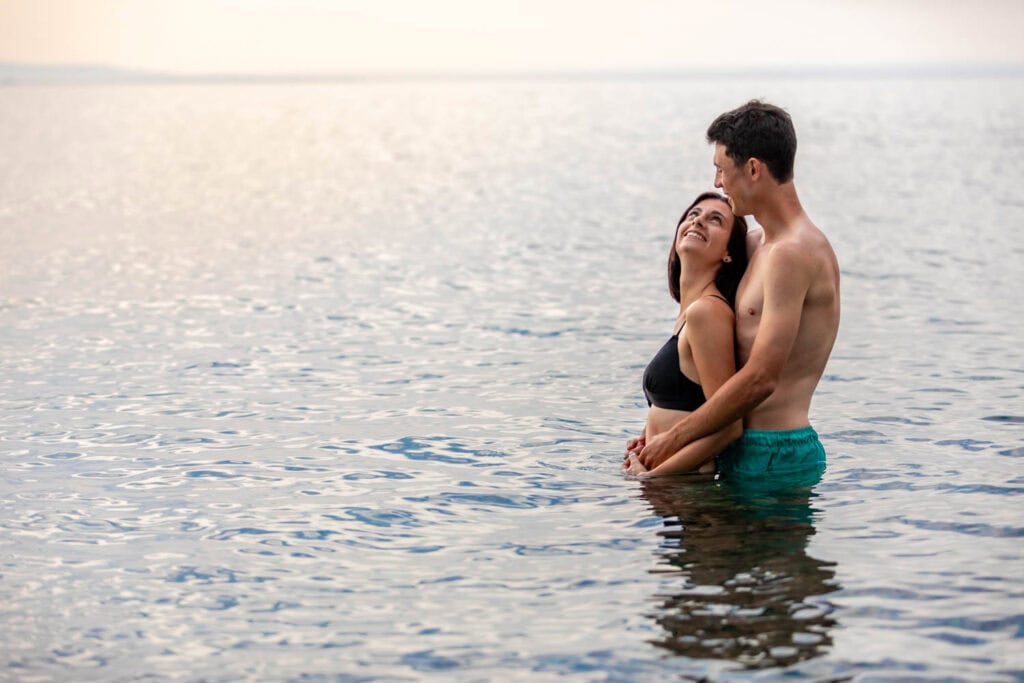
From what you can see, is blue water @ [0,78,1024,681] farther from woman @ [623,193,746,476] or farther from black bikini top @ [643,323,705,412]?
black bikini top @ [643,323,705,412]

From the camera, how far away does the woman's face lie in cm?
834

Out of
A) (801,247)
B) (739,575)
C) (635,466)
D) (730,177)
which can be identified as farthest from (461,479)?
(801,247)

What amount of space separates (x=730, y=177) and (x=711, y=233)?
521 millimetres

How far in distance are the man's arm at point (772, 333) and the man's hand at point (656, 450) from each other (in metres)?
0.65

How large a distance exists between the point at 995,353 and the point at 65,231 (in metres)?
20.2

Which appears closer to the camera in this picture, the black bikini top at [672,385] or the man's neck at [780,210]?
the man's neck at [780,210]

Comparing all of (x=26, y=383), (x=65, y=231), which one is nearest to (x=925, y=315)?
(x=26, y=383)

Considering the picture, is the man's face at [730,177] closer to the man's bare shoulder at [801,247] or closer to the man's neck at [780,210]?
the man's neck at [780,210]

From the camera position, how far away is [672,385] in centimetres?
854

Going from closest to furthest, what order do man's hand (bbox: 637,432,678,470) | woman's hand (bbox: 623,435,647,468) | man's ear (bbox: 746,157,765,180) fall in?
man's ear (bbox: 746,157,765,180)
man's hand (bbox: 637,432,678,470)
woman's hand (bbox: 623,435,647,468)

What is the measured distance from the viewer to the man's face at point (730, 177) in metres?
7.88

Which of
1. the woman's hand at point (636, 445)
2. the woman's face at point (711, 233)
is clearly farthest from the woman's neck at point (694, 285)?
the woman's hand at point (636, 445)

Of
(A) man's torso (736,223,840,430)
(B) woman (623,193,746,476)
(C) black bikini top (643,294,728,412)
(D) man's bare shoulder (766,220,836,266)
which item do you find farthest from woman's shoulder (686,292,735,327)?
(D) man's bare shoulder (766,220,836,266)

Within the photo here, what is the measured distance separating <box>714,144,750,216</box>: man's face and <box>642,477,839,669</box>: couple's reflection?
1901mm
